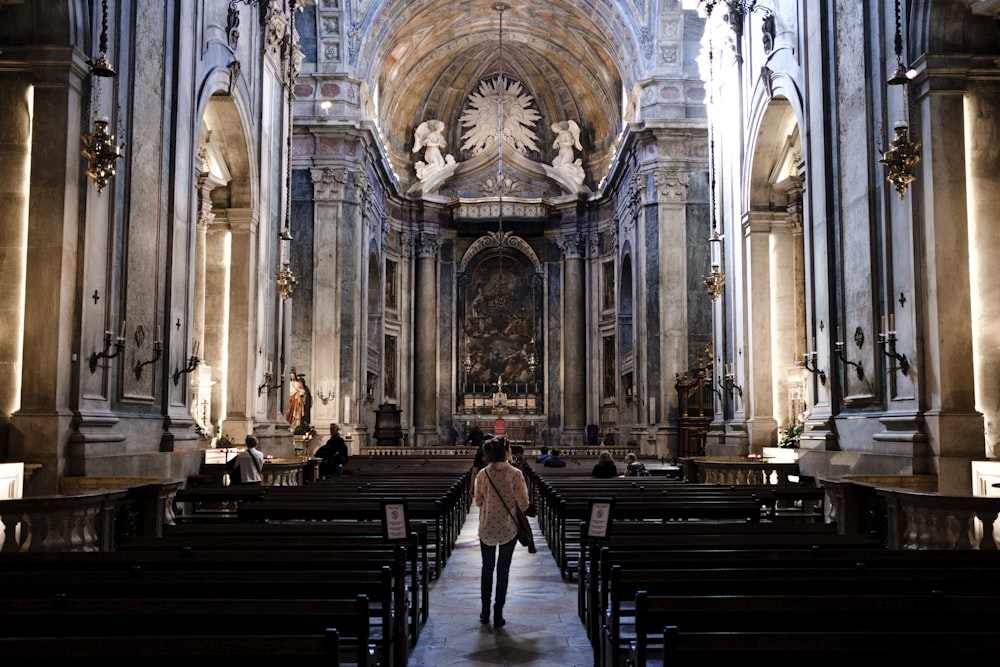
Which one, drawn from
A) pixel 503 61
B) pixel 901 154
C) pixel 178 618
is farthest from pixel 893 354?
pixel 503 61

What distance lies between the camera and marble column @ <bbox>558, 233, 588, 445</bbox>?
123 feet

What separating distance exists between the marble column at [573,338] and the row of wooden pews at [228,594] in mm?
29705

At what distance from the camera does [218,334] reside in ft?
58.0

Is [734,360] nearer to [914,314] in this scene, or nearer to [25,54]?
[914,314]

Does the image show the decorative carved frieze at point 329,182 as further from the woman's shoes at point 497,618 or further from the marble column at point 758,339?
the woman's shoes at point 497,618

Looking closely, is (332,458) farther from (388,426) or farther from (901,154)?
(388,426)

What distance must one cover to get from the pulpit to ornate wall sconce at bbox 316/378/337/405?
169 inches

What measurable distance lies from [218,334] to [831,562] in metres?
14.0

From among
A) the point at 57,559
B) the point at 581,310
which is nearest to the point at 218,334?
the point at 57,559

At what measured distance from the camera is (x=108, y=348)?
36.6 ft

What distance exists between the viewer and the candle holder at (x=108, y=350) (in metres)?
11.0

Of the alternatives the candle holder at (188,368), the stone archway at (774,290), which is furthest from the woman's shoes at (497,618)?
the stone archway at (774,290)

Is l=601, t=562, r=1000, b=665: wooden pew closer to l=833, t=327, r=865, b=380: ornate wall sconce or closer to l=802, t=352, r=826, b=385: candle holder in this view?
l=833, t=327, r=865, b=380: ornate wall sconce

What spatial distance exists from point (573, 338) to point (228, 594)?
3355 centimetres
